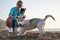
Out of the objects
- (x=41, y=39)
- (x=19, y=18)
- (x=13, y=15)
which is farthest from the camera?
(x=13, y=15)

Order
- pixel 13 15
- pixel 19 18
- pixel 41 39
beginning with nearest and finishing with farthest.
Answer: pixel 41 39, pixel 19 18, pixel 13 15

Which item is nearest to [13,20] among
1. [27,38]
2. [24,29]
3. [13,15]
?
[13,15]

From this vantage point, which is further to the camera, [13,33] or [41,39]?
[13,33]

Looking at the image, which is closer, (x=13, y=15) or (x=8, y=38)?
(x=8, y=38)

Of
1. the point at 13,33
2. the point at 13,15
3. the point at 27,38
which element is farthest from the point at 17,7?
the point at 27,38

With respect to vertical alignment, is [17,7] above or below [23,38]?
above

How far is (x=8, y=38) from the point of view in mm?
9555

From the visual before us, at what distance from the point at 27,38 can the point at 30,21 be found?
3.03 ft

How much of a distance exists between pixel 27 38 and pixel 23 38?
15 centimetres

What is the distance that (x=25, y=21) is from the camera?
33.1 feet

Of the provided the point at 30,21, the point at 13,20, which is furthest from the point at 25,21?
the point at 13,20

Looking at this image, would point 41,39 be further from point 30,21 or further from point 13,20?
point 13,20

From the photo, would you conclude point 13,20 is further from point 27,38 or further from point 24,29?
point 27,38

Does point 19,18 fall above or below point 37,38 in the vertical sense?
above
